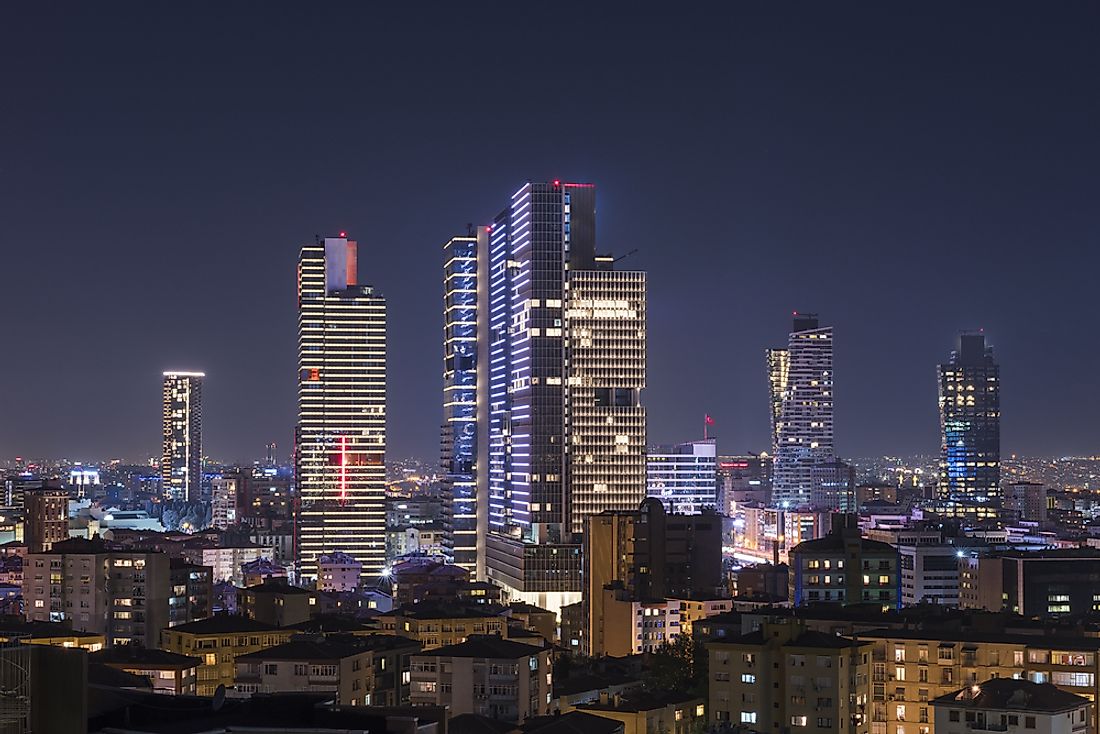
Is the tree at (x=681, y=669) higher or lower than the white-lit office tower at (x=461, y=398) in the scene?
lower

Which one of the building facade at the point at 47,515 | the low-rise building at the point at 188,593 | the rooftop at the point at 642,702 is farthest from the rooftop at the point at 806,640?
the building facade at the point at 47,515

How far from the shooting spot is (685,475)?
16725 cm

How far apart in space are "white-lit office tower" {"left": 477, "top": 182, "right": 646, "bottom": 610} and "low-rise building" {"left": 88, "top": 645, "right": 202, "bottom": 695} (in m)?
56.1

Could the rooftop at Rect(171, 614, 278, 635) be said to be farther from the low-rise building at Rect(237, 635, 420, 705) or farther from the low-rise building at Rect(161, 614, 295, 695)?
the low-rise building at Rect(237, 635, 420, 705)

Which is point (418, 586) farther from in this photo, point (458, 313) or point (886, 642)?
point (886, 642)

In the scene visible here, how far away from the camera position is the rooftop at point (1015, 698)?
1420 inches

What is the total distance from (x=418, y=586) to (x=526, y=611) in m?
19.1

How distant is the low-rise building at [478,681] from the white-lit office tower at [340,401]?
11457cm

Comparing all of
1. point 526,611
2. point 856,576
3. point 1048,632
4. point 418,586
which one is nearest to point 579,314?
point 418,586

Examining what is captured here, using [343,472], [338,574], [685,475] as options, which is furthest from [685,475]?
[338,574]

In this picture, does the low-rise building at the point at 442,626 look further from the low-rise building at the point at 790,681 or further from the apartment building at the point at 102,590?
the low-rise building at the point at 790,681

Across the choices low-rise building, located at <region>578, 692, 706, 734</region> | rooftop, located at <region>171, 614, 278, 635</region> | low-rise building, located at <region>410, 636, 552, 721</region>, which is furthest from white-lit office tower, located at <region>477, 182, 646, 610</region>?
low-rise building, located at <region>410, 636, 552, 721</region>

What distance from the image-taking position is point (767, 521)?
185625 millimetres

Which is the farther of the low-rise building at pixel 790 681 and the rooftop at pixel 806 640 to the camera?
the rooftop at pixel 806 640
